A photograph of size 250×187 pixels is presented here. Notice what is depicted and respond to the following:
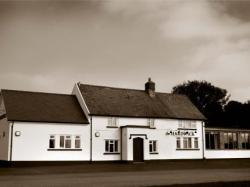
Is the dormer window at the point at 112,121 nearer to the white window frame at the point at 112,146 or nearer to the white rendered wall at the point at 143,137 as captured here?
the white rendered wall at the point at 143,137

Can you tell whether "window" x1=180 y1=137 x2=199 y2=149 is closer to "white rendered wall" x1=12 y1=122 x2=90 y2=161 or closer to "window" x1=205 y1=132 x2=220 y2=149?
"window" x1=205 y1=132 x2=220 y2=149

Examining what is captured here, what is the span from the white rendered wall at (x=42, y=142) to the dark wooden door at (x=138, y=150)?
4.96 metres

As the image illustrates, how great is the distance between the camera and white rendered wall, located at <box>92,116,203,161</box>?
3925 centimetres

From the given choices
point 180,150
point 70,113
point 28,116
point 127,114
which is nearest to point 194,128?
point 180,150

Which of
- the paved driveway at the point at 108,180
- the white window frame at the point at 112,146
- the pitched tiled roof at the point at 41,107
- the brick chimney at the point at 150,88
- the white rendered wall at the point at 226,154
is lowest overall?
the paved driveway at the point at 108,180

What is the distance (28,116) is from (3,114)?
3.63 meters

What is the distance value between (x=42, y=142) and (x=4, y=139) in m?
3.60

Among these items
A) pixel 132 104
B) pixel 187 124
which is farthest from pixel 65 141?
pixel 187 124

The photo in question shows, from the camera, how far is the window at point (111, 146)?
131ft

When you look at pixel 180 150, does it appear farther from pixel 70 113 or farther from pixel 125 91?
pixel 70 113

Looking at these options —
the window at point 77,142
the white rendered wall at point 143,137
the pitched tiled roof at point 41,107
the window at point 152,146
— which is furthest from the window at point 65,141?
the window at point 152,146

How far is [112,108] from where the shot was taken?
41094 millimetres

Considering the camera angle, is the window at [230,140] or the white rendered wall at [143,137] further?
the window at [230,140]

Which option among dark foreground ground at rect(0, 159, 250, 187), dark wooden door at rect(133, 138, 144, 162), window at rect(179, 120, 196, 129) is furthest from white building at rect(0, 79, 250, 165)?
dark foreground ground at rect(0, 159, 250, 187)
